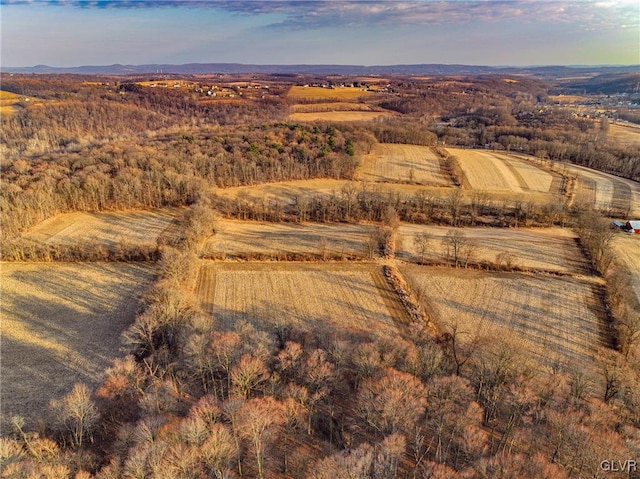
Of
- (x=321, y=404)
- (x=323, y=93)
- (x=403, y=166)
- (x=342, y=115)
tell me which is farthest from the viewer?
(x=323, y=93)

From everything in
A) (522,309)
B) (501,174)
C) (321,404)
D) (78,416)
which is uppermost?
(501,174)

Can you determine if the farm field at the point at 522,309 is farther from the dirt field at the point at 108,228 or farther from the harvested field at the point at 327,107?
the harvested field at the point at 327,107

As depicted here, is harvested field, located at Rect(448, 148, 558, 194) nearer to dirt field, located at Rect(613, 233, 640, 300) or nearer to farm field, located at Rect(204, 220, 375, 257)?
dirt field, located at Rect(613, 233, 640, 300)

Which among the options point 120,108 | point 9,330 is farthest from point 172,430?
point 120,108

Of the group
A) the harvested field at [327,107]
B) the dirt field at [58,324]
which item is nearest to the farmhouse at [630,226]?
the dirt field at [58,324]

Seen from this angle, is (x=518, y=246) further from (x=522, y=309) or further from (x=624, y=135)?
(x=624, y=135)

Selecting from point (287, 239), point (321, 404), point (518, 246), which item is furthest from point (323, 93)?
point (321, 404)
